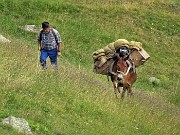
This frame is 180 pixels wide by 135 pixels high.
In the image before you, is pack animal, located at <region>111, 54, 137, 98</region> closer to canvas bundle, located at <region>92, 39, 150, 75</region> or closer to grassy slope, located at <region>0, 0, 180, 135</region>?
canvas bundle, located at <region>92, 39, 150, 75</region>

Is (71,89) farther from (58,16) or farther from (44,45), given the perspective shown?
A: (58,16)

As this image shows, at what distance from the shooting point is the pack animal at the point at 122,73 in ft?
43.5

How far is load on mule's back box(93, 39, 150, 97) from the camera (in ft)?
43.7

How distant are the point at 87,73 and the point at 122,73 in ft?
14.3

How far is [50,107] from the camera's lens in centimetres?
978

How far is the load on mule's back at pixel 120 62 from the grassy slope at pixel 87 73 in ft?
1.46

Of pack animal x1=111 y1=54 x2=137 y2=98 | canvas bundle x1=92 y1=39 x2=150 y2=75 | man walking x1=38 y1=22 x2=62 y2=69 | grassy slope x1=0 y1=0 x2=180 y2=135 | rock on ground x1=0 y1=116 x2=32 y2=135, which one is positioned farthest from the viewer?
Result: man walking x1=38 y1=22 x2=62 y2=69

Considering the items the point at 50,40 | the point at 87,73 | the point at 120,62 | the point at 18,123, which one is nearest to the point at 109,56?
the point at 120,62

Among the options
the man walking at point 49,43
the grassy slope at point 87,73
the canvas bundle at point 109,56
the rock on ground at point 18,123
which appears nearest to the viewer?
the rock on ground at point 18,123

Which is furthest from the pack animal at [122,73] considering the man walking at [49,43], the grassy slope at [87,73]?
the man walking at [49,43]

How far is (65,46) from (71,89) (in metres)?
11.9

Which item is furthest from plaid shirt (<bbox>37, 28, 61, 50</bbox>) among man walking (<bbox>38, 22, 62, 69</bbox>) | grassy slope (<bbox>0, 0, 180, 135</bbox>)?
grassy slope (<bbox>0, 0, 180, 135</bbox>)

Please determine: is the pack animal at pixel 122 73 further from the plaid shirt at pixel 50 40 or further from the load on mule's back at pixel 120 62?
the plaid shirt at pixel 50 40

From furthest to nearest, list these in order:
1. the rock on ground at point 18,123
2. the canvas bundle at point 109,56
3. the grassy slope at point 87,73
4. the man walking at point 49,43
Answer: the man walking at point 49,43 → the canvas bundle at point 109,56 → the grassy slope at point 87,73 → the rock on ground at point 18,123
